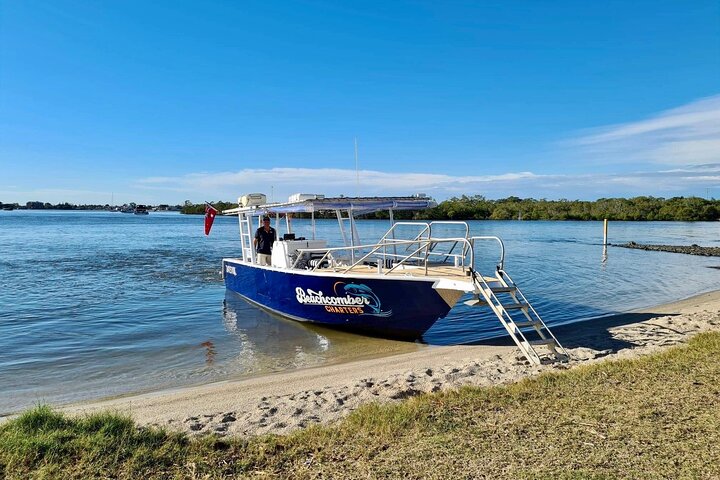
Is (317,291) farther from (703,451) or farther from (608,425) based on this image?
(703,451)

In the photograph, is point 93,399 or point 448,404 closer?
point 448,404

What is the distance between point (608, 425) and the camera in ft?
16.1

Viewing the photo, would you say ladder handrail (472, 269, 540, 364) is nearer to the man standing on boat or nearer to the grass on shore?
the grass on shore

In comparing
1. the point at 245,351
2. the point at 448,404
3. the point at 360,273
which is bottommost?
the point at 245,351

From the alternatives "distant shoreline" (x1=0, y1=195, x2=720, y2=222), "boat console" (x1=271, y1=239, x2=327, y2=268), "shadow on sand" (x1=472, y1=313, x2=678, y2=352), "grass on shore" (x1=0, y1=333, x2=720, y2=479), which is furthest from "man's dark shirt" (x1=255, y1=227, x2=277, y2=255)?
"distant shoreline" (x1=0, y1=195, x2=720, y2=222)

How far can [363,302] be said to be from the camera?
1065 centimetres

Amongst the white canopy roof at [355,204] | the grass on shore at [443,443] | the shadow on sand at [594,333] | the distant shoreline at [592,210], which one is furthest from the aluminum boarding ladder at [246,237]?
the distant shoreline at [592,210]

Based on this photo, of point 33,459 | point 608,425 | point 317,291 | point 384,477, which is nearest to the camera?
point 384,477

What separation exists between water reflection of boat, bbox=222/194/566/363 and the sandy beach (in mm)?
741

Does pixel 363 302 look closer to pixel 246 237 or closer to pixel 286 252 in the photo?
pixel 286 252

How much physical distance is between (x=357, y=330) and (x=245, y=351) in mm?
2593

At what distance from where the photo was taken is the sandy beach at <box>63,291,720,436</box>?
619cm

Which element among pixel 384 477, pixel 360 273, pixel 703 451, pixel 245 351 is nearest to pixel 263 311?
pixel 245 351

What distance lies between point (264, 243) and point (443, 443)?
10.6 meters
